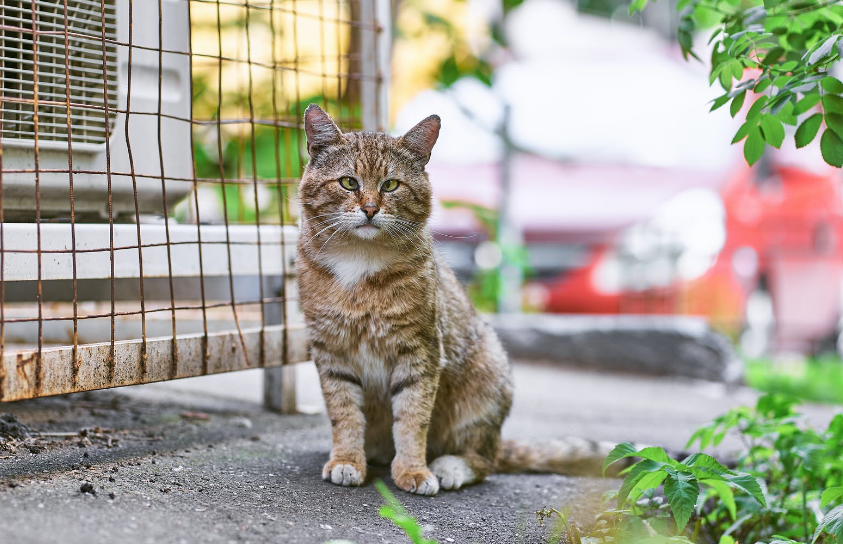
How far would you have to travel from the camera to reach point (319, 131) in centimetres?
261

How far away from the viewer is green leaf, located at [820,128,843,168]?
84.0 inches

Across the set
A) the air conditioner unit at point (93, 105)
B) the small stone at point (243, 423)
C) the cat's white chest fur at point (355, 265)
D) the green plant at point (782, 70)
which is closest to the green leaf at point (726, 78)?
the green plant at point (782, 70)

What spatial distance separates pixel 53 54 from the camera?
2.31m

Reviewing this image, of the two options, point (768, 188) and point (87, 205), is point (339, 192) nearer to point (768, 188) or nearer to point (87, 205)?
point (87, 205)

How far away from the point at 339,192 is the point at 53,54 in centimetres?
94

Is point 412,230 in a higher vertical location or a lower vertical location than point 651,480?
higher

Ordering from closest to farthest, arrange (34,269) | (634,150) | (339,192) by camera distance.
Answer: (34,269) < (339,192) < (634,150)

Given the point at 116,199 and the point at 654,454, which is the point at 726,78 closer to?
the point at 654,454

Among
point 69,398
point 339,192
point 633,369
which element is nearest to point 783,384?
point 633,369

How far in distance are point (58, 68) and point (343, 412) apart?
141 cm

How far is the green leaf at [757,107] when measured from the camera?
2.19m

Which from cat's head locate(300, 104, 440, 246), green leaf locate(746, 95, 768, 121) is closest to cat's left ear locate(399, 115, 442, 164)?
cat's head locate(300, 104, 440, 246)

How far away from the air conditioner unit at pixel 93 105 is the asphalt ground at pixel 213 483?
80cm

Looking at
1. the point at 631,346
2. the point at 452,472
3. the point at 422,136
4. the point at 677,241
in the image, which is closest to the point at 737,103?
the point at 422,136
